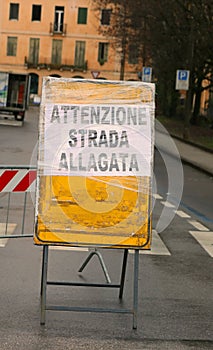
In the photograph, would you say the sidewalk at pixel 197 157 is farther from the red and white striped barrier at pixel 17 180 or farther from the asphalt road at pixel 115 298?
the red and white striped barrier at pixel 17 180

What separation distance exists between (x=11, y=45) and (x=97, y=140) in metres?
84.3

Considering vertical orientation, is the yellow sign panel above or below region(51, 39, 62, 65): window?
above

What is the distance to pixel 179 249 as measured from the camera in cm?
1195

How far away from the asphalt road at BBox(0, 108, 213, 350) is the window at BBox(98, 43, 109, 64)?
256 ft

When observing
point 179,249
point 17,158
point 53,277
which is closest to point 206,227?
point 179,249

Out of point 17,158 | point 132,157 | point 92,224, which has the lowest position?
point 17,158

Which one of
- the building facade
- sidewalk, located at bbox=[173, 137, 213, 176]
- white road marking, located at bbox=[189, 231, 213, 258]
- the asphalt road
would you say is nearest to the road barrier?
the asphalt road

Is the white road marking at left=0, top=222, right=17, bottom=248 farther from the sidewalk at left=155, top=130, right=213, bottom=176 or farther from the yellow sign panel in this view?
the sidewalk at left=155, top=130, right=213, bottom=176

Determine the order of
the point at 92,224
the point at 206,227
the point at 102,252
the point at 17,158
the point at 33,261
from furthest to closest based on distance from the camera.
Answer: the point at 17,158, the point at 206,227, the point at 102,252, the point at 33,261, the point at 92,224

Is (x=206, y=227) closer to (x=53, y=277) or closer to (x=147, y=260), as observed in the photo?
(x=147, y=260)

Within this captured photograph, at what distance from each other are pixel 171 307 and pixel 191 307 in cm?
19

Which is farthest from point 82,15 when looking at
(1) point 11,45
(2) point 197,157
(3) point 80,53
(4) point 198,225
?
(4) point 198,225

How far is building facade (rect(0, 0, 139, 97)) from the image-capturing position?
90188mm

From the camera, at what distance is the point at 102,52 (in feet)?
300
